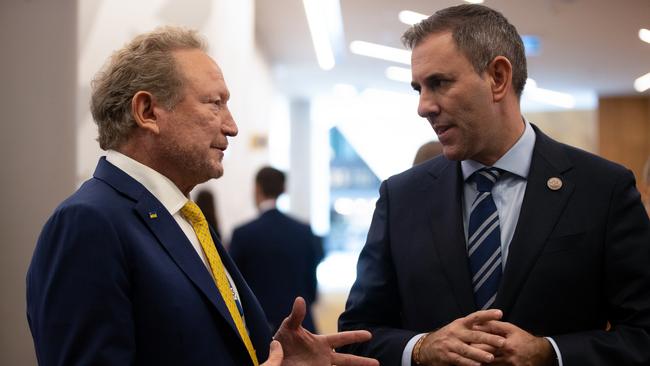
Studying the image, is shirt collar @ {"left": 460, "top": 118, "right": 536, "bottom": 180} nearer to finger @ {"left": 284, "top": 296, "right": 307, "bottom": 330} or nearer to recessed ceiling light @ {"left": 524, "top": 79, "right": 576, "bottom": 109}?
finger @ {"left": 284, "top": 296, "right": 307, "bottom": 330}

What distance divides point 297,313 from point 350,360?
0.65 ft

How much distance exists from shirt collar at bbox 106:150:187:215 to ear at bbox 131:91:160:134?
9cm

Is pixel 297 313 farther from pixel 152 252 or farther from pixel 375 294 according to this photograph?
pixel 152 252

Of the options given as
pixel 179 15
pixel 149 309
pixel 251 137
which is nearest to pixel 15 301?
pixel 149 309

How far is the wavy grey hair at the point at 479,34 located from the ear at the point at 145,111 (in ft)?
2.40

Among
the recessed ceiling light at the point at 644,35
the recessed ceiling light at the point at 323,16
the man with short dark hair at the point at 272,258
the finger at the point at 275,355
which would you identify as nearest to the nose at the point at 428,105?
the finger at the point at 275,355

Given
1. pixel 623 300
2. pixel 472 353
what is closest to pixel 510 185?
pixel 623 300

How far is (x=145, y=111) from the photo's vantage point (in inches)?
72.0

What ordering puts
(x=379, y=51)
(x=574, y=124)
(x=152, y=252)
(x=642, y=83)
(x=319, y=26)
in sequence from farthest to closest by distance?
(x=574, y=124) < (x=319, y=26) < (x=379, y=51) < (x=642, y=83) < (x=152, y=252)

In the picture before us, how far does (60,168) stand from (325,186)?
13.7 m

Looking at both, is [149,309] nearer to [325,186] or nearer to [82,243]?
[82,243]

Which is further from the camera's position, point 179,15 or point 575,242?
point 179,15

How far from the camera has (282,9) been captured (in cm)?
405

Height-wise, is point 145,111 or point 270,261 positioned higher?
point 145,111
